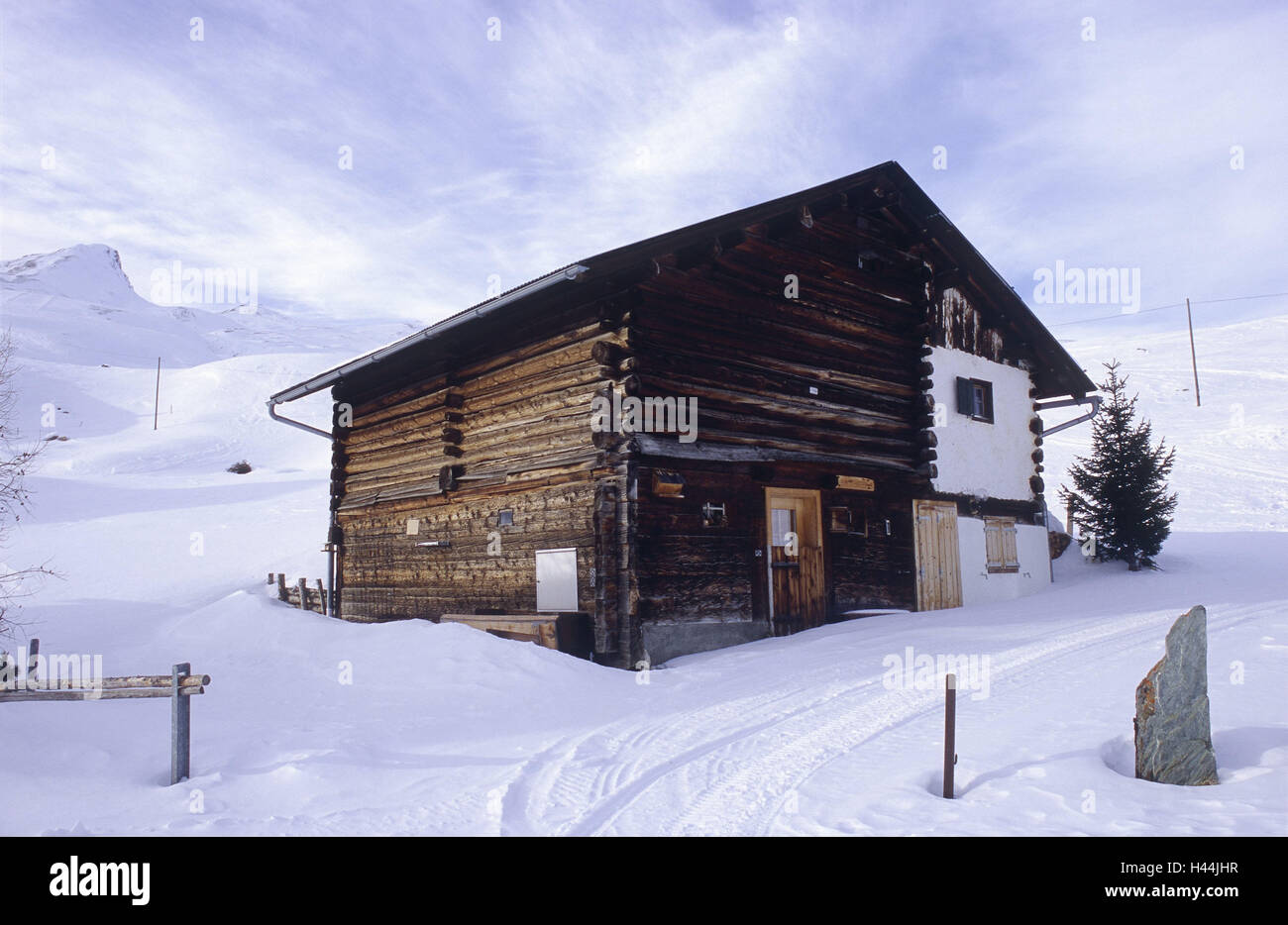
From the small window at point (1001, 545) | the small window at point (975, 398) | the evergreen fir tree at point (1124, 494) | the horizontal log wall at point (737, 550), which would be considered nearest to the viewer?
the horizontal log wall at point (737, 550)

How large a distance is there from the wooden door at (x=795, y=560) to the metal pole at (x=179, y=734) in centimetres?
884

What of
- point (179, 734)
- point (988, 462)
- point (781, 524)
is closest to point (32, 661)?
point (179, 734)

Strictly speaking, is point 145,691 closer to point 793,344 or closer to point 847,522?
point 793,344

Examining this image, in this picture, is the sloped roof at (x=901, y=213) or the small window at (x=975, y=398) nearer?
the sloped roof at (x=901, y=213)

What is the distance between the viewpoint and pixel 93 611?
68.8 feet

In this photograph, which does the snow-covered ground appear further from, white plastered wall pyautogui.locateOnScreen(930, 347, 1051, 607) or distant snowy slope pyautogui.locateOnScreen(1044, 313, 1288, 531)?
distant snowy slope pyautogui.locateOnScreen(1044, 313, 1288, 531)

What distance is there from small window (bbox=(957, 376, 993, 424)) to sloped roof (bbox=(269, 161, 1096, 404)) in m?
1.72

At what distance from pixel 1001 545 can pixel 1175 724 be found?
13.8m

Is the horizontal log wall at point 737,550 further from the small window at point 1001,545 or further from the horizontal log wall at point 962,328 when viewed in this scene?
the horizontal log wall at point 962,328

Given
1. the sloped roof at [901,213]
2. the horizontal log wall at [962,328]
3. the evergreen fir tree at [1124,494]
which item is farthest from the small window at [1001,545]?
the sloped roof at [901,213]

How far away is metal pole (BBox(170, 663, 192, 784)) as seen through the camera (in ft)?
23.6

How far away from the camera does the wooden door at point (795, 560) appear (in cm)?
1427

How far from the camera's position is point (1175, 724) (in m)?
6.20

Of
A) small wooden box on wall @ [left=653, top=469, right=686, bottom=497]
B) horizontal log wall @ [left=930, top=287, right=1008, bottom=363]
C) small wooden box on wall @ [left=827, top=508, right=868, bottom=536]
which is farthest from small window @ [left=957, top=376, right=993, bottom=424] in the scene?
small wooden box on wall @ [left=653, top=469, right=686, bottom=497]
